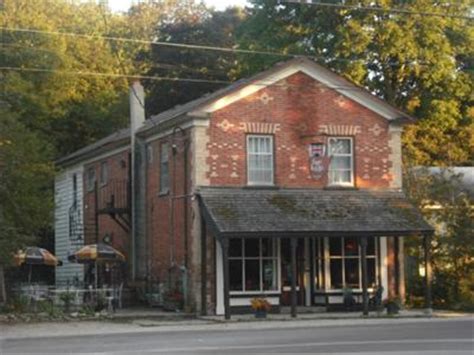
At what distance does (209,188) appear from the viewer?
30094 mm

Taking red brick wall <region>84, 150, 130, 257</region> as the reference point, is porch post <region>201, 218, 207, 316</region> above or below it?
below

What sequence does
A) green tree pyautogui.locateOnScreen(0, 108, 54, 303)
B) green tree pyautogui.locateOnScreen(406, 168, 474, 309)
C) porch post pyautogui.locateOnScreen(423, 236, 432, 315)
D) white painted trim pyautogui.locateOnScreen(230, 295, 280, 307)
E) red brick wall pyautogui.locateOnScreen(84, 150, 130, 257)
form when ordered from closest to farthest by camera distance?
green tree pyautogui.locateOnScreen(0, 108, 54, 303), white painted trim pyautogui.locateOnScreen(230, 295, 280, 307), porch post pyautogui.locateOnScreen(423, 236, 432, 315), green tree pyautogui.locateOnScreen(406, 168, 474, 309), red brick wall pyautogui.locateOnScreen(84, 150, 130, 257)

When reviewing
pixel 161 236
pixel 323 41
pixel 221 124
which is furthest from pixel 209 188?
pixel 323 41

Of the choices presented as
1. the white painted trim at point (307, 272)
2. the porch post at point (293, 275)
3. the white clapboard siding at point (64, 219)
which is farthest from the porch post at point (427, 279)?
the white clapboard siding at point (64, 219)

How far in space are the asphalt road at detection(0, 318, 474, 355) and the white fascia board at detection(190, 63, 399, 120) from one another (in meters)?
9.10

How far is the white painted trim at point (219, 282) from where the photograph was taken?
29.8 m

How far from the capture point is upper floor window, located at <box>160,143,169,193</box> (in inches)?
1302

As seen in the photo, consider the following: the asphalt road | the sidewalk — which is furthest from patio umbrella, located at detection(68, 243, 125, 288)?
the asphalt road

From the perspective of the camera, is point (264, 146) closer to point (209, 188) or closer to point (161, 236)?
point (209, 188)

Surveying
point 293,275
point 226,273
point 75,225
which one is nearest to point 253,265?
point 293,275

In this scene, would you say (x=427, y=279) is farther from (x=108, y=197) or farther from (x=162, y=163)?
(x=108, y=197)

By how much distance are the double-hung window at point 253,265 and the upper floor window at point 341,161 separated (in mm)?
3303

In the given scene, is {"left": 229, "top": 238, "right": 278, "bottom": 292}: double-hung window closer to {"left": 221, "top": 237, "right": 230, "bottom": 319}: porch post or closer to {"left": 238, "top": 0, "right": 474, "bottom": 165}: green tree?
{"left": 221, "top": 237, "right": 230, "bottom": 319}: porch post

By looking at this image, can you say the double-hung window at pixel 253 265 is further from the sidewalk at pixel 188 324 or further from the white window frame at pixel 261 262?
the sidewalk at pixel 188 324
